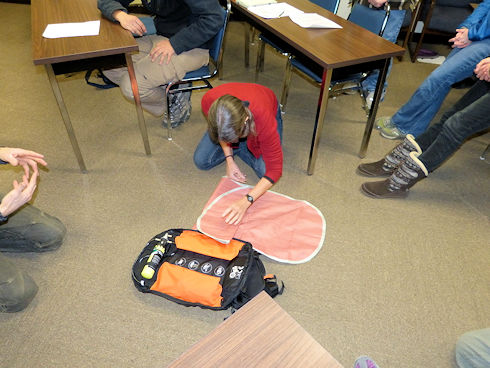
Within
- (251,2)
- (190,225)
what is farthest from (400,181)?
(251,2)

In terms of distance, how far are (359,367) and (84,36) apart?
6.22 ft

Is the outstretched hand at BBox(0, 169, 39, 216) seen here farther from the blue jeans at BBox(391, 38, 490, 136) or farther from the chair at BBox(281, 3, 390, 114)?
the blue jeans at BBox(391, 38, 490, 136)

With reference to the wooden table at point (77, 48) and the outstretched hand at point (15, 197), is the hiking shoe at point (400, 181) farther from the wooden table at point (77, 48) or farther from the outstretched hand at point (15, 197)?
the outstretched hand at point (15, 197)

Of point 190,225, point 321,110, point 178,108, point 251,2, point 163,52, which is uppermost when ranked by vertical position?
point 251,2

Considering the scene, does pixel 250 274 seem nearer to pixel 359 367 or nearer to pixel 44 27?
pixel 359 367

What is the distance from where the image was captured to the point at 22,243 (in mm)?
1539

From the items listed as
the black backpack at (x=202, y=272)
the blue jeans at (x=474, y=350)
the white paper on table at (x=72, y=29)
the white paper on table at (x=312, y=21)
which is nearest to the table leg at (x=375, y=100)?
the white paper on table at (x=312, y=21)

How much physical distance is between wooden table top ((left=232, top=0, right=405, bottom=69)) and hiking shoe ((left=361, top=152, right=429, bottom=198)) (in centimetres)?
56

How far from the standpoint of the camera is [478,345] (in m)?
1.17

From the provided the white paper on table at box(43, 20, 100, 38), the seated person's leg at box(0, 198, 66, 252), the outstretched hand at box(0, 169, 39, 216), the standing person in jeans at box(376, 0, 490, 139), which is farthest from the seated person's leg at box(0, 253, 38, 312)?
the standing person in jeans at box(376, 0, 490, 139)

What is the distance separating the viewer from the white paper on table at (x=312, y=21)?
6.29 ft

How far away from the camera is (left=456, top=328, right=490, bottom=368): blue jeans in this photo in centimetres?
114

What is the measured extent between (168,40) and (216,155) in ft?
2.36

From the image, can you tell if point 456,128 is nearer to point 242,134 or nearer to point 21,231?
point 242,134
